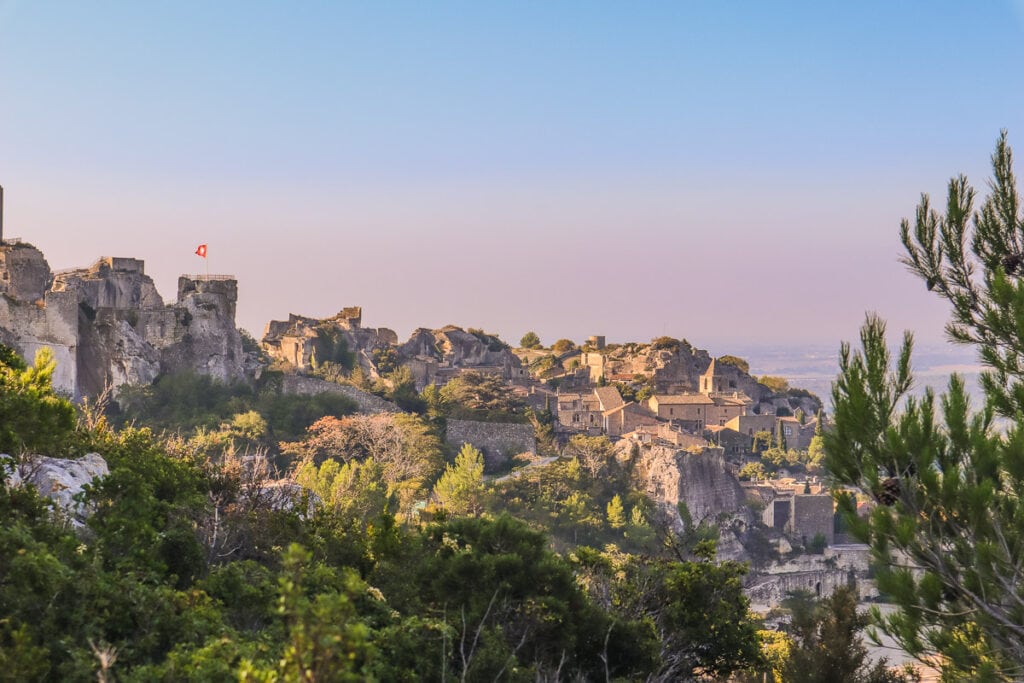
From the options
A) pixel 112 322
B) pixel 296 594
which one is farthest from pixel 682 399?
pixel 296 594

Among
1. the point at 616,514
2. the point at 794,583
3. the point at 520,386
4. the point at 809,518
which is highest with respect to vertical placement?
the point at 520,386

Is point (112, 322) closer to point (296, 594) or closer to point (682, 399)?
point (682, 399)

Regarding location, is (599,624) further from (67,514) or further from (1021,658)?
(67,514)

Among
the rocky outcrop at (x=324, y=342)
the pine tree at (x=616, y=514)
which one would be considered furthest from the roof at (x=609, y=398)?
the pine tree at (x=616, y=514)

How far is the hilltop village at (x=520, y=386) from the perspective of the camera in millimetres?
38156

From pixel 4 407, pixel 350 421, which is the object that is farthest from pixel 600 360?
pixel 4 407

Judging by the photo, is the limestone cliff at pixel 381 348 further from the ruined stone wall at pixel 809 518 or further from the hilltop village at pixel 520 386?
the ruined stone wall at pixel 809 518

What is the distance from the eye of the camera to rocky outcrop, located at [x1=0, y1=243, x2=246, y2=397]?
34.4 meters

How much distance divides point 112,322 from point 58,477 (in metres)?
24.8

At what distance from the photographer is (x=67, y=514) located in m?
12.8

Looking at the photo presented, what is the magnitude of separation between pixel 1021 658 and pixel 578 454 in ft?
110

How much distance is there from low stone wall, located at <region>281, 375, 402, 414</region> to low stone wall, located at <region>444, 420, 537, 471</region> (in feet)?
7.26

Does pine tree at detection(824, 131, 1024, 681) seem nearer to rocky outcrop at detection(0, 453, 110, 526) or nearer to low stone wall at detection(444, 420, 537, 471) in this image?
rocky outcrop at detection(0, 453, 110, 526)

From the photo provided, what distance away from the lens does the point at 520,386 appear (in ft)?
191
